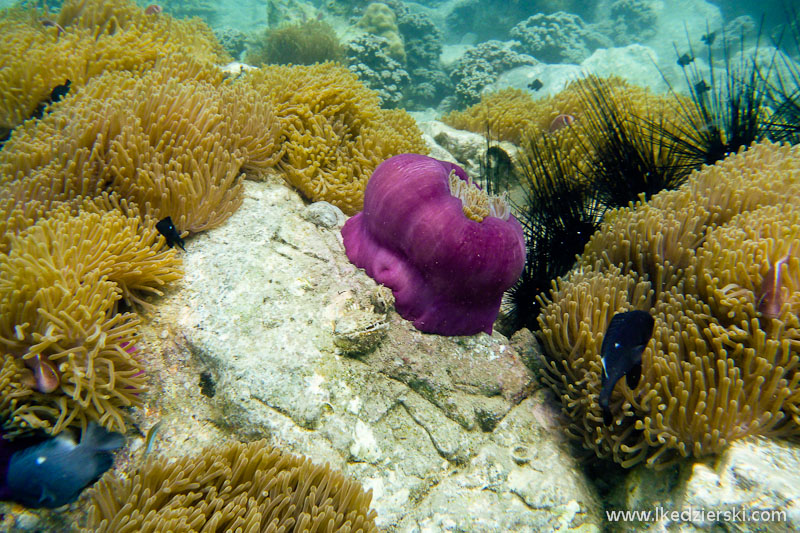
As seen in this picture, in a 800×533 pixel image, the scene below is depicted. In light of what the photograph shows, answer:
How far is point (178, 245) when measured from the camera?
98.8 inches

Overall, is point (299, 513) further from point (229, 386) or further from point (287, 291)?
point (287, 291)

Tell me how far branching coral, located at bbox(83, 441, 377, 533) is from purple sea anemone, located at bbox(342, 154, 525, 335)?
42.2 inches

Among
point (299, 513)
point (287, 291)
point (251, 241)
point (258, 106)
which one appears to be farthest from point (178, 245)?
point (299, 513)

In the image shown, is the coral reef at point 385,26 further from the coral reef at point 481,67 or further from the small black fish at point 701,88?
the small black fish at point 701,88

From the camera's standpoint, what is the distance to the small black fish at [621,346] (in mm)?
1801

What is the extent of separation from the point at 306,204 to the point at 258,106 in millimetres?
894

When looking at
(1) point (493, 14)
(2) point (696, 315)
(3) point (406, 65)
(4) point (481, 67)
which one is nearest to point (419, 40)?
(3) point (406, 65)

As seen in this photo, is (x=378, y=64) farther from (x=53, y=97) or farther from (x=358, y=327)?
(x=358, y=327)

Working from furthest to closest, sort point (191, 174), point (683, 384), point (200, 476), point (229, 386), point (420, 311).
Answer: point (191, 174) → point (420, 311) → point (229, 386) → point (683, 384) → point (200, 476)

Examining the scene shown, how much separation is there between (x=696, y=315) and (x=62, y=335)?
121 inches

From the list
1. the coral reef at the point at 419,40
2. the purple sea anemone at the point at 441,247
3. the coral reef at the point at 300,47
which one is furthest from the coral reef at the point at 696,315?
the coral reef at the point at 419,40

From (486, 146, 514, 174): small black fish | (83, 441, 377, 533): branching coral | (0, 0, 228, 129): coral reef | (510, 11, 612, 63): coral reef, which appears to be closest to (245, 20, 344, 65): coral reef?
(0, 0, 228, 129): coral reef

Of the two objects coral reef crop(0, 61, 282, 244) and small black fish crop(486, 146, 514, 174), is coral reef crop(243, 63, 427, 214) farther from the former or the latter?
small black fish crop(486, 146, 514, 174)

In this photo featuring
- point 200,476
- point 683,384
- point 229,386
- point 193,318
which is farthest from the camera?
point 193,318
